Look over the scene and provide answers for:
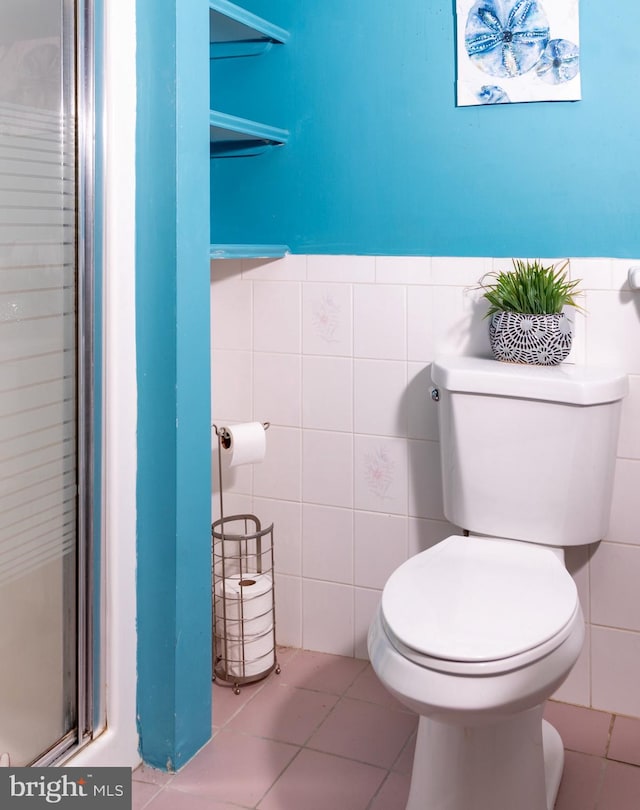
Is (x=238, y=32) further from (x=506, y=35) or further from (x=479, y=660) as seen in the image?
(x=479, y=660)

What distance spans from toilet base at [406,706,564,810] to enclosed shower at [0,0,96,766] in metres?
0.68

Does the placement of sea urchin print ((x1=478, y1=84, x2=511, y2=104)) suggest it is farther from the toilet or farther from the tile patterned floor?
the tile patterned floor

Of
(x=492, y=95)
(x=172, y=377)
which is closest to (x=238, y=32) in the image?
(x=492, y=95)

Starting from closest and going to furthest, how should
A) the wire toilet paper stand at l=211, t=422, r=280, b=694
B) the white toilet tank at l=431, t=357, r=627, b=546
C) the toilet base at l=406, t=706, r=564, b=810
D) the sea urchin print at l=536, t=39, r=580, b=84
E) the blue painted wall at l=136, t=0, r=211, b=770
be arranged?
the toilet base at l=406, t=706, r=564, b=810 → the blue painted wall at l=136, t=0, r=211, b=770 → the white toilet tank at l=431, t=357, r=627, b=546 → the sea urchin print at l=536, t=39, r=580, b=84 → the wire toilet paper stand at l=211, t=422, r=280, b=694

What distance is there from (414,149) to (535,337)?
56 cm

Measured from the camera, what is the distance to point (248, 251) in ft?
6.75

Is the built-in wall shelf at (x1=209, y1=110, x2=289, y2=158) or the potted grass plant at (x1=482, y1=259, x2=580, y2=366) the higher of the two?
the built-in wall shelf at (x1=209, y1=110, x2=289, y2=158)

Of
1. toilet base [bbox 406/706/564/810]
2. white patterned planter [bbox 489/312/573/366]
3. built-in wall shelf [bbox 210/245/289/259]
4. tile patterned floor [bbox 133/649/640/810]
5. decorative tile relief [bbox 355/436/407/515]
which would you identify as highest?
built-in wall shelf [bbox 210/245/289/259]

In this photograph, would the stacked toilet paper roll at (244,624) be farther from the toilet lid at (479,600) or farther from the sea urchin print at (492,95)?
the sea urchin print at (492,95)

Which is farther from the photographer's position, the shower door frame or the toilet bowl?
the shower door frame

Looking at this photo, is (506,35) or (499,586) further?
(506,35)

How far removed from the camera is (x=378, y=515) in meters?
2.23

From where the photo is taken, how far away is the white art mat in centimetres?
192

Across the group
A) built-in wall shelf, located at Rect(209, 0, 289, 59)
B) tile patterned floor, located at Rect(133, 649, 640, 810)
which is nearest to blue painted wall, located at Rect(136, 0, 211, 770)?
tile patterned floor, located at Rect(133, 649, 640, 810)
